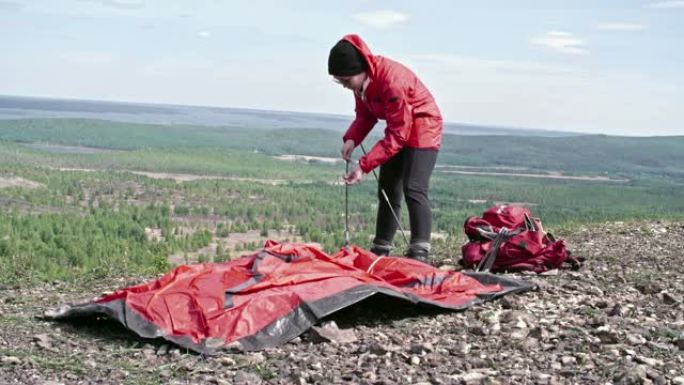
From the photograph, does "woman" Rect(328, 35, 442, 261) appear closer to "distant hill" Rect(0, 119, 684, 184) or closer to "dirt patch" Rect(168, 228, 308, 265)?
"dirt patch" Rect(168, 228, 308, 265)

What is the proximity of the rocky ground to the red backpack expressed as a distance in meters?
0.74

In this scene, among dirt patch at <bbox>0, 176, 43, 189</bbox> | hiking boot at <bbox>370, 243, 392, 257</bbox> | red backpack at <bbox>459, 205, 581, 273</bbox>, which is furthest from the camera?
dirt patch at <bbox>0, 176, 43, 189</bbox>

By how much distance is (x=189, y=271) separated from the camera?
6.39 meters

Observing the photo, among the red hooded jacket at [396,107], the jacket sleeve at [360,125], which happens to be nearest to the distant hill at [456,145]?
the jacket sleeve at [360,125]

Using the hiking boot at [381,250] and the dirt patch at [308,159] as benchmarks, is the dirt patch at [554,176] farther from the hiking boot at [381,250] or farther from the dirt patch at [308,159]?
the hiking boot at [381,250]

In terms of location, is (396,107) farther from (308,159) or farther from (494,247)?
(308,159)

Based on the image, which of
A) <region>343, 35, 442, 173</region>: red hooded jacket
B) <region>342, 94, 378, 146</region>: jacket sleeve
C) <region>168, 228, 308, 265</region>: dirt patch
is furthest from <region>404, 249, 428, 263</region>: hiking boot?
<region>168, 228, 308, 265</region>: dirt patch

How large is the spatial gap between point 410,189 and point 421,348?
2.35m

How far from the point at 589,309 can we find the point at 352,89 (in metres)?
2.50

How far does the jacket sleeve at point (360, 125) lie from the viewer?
307 inches

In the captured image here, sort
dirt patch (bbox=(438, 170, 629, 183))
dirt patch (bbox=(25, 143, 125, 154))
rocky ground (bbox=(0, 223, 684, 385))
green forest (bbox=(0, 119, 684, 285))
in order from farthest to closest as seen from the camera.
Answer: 1. dirt patch (bbox=(25, 143, 125, 154))
2. dirt patch (bbox=(438, 170, 629, 183))
3. green forest (bbox=(0, 119, 684, 285))
4. rocky ground (bbox=(0, 223, 684, 385))

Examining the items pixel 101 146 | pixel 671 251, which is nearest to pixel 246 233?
pixel 671 251

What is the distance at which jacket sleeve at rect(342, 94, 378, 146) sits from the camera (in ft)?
25.6

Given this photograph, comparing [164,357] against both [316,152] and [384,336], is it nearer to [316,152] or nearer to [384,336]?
[384,336]
